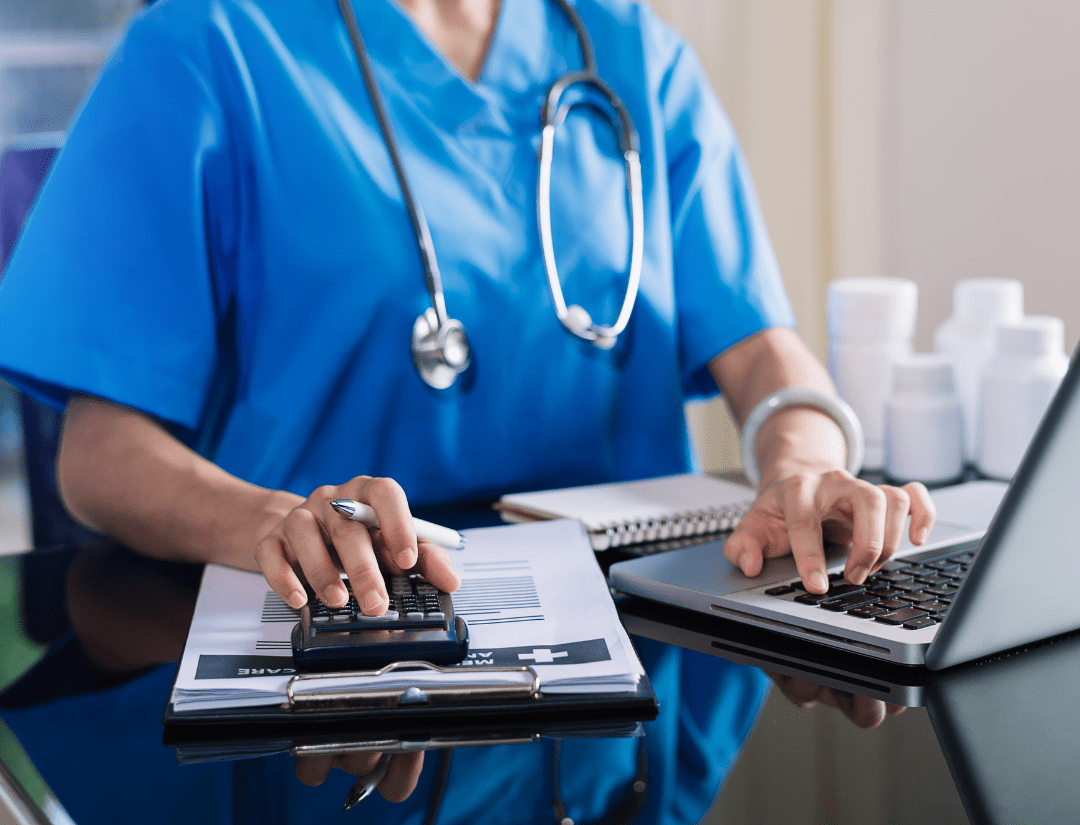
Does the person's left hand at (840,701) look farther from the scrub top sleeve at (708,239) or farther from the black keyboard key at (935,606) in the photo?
the scrub top sleeve at (708,239)

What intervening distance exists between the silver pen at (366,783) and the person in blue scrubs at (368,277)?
28cm

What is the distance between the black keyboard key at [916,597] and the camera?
0.57 m

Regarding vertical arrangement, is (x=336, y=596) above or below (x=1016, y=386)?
above

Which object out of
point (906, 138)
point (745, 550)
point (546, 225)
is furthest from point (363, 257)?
point (906, 138)

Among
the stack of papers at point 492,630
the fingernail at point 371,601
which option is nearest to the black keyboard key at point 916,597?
the stack of papers at point 492,630

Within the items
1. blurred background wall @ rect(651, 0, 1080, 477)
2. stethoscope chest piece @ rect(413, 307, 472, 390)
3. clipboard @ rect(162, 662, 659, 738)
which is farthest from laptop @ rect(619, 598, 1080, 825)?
blurred background wall @ rect(651, 0, 1080, 477)

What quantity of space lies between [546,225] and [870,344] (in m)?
0.32

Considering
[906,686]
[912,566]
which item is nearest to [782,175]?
[912,566]

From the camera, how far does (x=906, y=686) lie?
506 mm

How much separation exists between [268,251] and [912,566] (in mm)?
562

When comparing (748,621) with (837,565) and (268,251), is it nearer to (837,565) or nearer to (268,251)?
(837,565)

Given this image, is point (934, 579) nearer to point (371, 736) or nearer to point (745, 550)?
point (745, 550)

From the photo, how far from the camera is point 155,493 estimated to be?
77 cm

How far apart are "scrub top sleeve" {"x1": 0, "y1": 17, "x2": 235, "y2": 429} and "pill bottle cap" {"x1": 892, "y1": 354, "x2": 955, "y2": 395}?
22.6 inches
